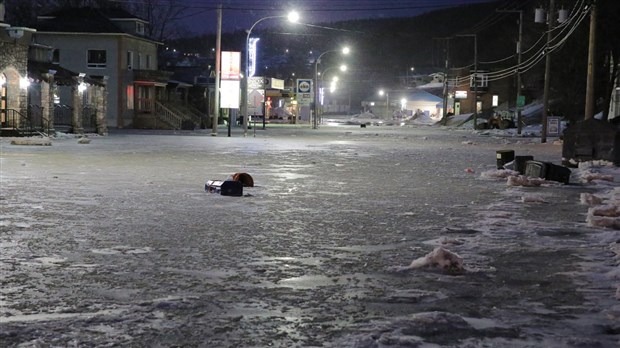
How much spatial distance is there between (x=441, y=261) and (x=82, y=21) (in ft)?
203

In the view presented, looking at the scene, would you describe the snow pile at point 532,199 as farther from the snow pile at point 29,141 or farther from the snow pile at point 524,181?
the snow pile at point 29,141

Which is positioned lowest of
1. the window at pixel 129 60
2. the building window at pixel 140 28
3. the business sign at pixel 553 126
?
the business sign at pixel 553 126

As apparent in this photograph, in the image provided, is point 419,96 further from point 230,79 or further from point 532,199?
point 532,199

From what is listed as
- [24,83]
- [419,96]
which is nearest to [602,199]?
[24,83]

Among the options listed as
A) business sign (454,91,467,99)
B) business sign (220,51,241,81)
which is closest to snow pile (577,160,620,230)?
business sign (220,51,241,81)

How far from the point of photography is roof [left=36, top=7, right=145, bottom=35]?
211ft

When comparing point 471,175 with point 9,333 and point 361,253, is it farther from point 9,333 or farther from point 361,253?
point 9,333

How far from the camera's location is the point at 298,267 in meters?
8.75

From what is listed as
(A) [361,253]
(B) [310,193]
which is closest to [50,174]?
(B) [310,193]

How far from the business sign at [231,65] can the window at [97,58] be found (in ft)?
67.0

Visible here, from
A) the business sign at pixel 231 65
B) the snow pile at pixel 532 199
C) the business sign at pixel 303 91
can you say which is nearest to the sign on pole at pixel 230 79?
the business sign at pixel 231 65

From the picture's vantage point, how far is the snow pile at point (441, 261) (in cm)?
862

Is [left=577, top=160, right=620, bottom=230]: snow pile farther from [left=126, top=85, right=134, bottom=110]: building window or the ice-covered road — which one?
[left=126, top=85, right=134, bottom=110]: building window

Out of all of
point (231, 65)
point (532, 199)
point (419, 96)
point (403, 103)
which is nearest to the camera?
point (532, 199)
